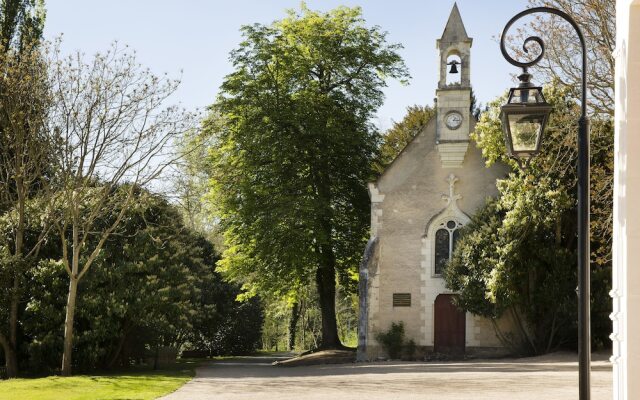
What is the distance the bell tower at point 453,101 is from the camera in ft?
101

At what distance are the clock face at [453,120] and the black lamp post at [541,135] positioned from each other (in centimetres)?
2223

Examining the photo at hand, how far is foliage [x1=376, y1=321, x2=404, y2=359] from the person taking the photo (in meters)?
30.0

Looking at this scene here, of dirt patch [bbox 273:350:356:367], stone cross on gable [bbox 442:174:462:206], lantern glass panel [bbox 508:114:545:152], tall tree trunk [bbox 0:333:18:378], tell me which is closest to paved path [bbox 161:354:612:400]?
dirt patch [bbox 273:350:356:367]

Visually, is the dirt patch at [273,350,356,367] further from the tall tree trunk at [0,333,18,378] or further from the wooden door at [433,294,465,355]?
the tall tree trunk at [0,333,18,378]

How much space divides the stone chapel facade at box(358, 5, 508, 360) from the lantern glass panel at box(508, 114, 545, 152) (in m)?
22.0

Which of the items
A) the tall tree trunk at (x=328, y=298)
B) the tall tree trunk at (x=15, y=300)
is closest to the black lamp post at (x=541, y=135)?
the tall tree trunk at (x=15, y=300)

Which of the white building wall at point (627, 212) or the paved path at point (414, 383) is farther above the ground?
the white building wall at point (627, 212)

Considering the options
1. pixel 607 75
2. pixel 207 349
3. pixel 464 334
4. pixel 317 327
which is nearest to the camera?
pixel 607 75

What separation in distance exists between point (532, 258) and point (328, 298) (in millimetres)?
10295

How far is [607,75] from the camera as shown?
20.1 m

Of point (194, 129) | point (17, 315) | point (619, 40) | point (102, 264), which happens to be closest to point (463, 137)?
point (194, 129)

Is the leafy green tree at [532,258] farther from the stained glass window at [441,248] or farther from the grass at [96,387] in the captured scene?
the grass at [96,387]

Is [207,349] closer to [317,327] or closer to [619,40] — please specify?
[317,327]

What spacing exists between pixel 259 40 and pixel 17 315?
598 inches
